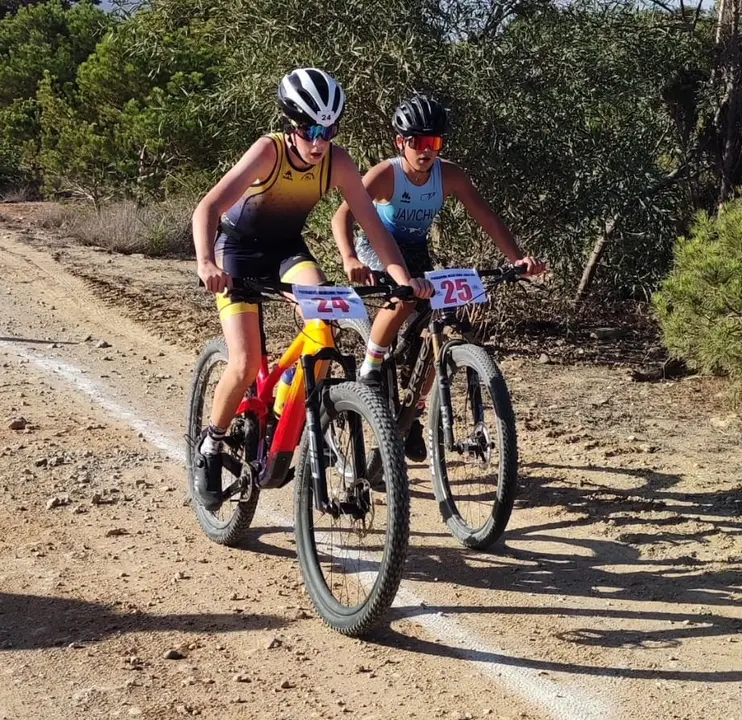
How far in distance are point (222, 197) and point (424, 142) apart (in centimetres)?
132

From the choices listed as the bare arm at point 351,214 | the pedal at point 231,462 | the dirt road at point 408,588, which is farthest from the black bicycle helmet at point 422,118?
the dirt road at point 408,588

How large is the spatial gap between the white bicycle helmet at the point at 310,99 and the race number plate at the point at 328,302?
71cm

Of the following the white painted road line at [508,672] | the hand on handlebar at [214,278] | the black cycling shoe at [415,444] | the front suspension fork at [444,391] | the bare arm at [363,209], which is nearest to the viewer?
the white painted road line at [508,672]

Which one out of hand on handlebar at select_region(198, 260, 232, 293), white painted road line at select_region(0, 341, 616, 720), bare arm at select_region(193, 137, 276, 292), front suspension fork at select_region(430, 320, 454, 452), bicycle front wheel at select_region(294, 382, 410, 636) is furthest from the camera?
front suspension fork at select_region(430, 320, 454, 452)

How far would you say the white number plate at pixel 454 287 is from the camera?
4504 mm

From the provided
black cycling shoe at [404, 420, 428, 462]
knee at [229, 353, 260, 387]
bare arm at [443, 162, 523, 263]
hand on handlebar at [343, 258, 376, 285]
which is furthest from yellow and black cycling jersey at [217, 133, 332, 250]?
black cycling shoe at [404, 420, 428, 462]

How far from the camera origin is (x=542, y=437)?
664cm

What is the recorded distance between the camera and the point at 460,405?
5000 mm

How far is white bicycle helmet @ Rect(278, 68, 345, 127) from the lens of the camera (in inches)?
163

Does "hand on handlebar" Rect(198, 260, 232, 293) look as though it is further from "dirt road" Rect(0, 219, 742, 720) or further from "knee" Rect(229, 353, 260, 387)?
"dirt road" Rect(0, 219, 742, 720)

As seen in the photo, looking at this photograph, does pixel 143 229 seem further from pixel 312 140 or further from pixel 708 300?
pixel 312 140

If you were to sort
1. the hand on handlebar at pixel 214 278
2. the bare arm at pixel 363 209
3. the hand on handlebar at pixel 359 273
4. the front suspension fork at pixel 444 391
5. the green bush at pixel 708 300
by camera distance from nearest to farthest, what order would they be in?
the hand on handlebar at pixel 214 278
the bare arm at pixel 363 209
the hand on handlebar at pixel 359 273
the front suspension fork at pixel 444 391
the green bush at pixel 708 300

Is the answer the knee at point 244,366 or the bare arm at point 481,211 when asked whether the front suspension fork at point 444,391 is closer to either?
the bare arm at point 481,211

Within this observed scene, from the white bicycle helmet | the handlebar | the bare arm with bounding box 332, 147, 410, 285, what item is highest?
the white bicycle helmet
